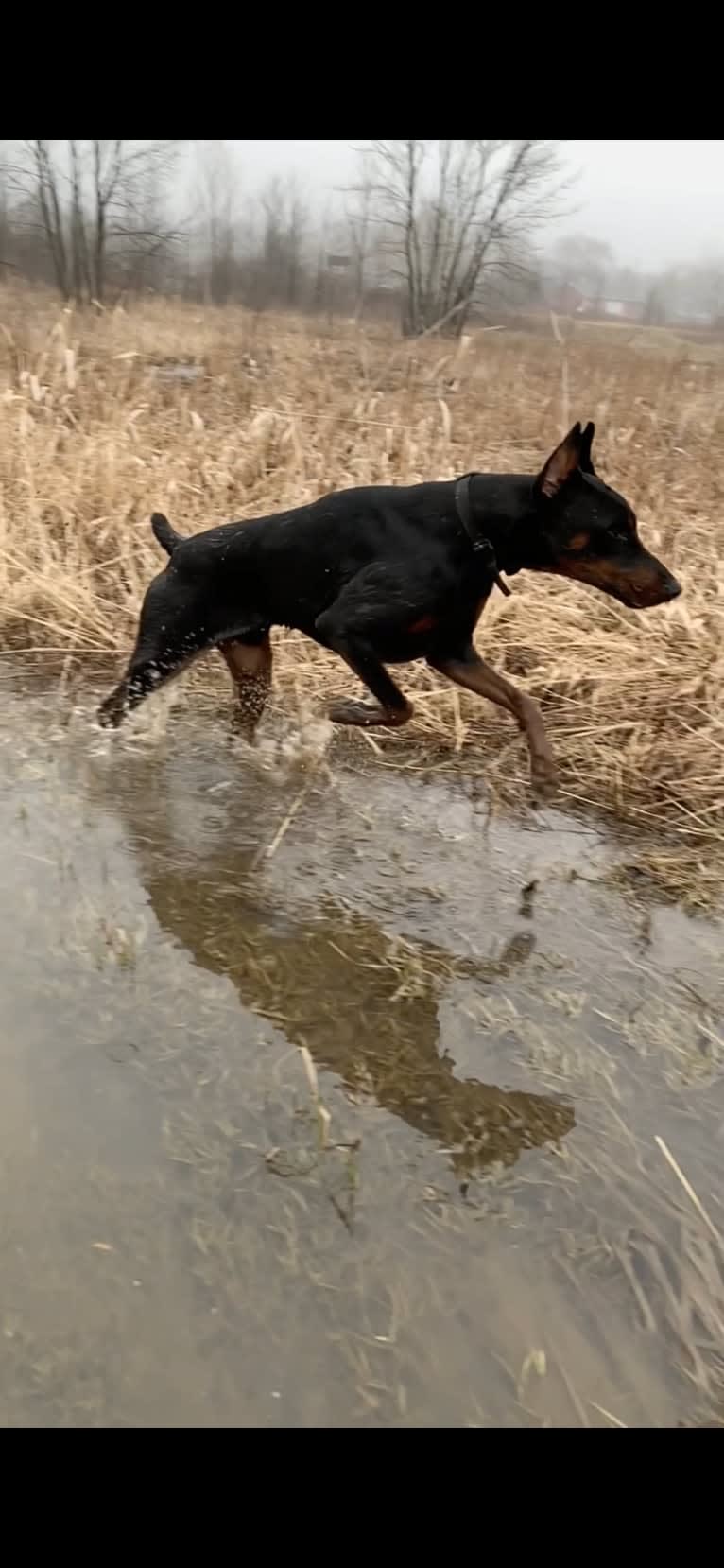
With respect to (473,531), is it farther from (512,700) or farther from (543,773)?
(543,773)

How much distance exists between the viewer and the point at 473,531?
11.8 ft

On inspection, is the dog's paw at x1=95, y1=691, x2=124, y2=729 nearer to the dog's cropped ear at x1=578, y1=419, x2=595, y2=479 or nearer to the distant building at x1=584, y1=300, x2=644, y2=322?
the dog's cropped ear at x1=578, y1=419, x2=595, y2=479

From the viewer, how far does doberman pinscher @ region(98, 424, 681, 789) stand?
360cm

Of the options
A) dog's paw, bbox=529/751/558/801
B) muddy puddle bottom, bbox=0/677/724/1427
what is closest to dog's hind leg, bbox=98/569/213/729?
muddy puddle bottom, bbox=0/677/724/1427

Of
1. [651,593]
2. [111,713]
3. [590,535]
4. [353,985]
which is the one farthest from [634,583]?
[111,713]

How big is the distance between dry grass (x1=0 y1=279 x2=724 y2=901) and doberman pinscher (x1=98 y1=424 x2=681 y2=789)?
0.73 m

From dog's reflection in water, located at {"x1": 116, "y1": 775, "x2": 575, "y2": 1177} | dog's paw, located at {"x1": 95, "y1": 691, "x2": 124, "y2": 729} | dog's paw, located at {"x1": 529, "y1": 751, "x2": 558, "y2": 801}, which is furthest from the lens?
dog's paw, located at {"x1": 95, "y1": 691, "x2": 124, "y2": 729}

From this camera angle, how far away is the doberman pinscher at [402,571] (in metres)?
3.60

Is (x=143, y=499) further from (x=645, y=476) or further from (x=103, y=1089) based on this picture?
(x=103, y=1089)

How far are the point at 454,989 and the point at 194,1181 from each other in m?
A: 0.98

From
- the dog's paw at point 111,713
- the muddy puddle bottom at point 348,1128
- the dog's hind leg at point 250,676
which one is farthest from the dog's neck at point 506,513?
the dog's paw at point 111,713

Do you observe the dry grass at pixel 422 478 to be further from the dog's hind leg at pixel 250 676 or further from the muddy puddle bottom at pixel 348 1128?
the muddy puddle bottom at pixel 348 1128

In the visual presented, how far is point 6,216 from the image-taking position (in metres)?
18.7

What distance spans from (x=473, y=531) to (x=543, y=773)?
2.85 ft
